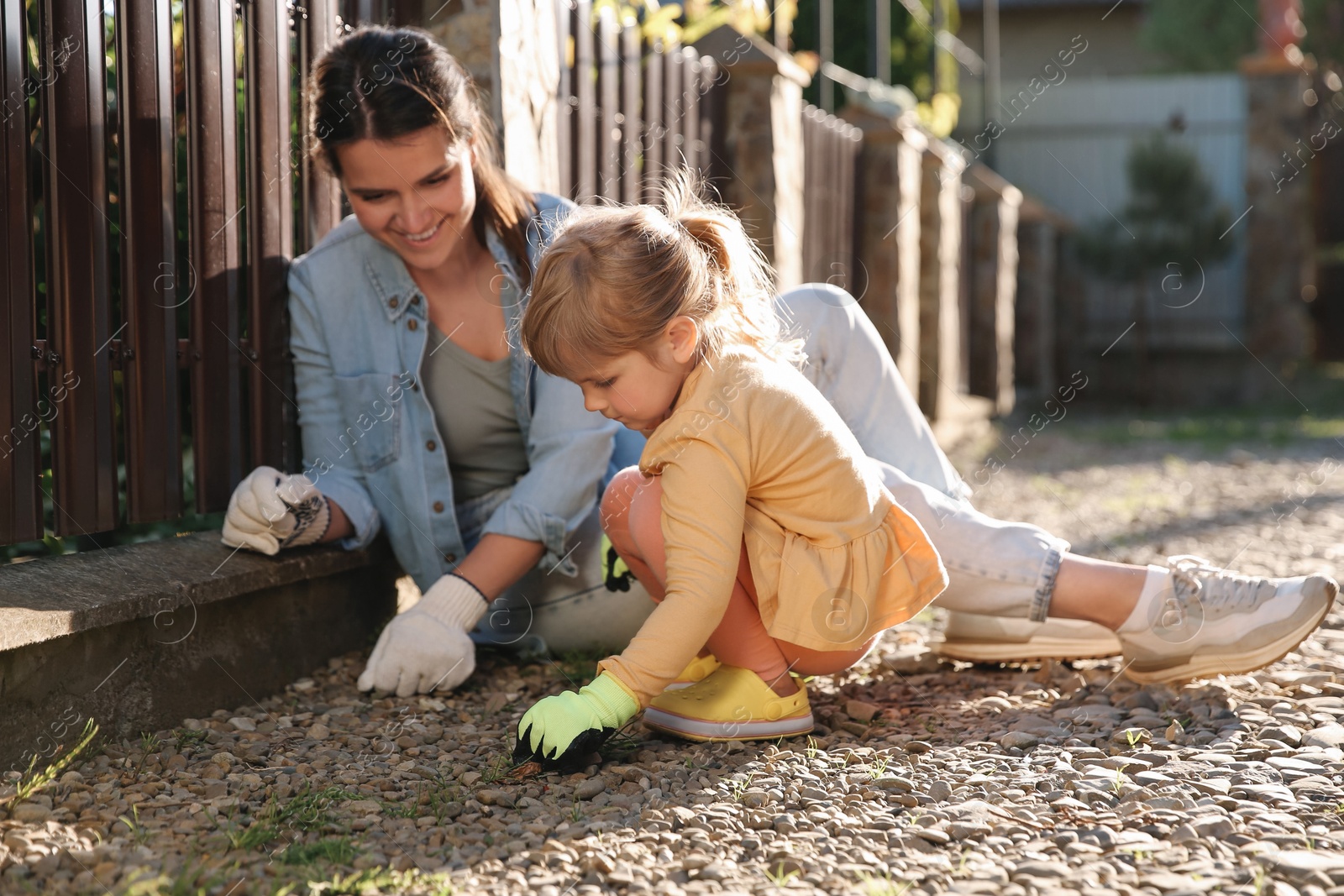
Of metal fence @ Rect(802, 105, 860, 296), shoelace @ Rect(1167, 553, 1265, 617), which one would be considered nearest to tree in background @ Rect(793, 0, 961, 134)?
metal fence @ Rect(802, 105, 860, 296)

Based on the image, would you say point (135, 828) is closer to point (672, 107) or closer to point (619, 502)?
point (619, 502)

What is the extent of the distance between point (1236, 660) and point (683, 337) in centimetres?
121

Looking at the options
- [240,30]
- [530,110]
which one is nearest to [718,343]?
[240,30]

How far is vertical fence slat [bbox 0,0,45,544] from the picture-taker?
6.33 ft

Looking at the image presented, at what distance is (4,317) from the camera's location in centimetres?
194

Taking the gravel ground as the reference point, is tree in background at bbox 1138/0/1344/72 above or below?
above

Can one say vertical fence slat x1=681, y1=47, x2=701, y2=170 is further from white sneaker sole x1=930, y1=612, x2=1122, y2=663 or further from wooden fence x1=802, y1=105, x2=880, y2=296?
white sneaker sole x1=930, y1=612, x2=1122, y2=663

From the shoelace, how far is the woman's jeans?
0.22 meters

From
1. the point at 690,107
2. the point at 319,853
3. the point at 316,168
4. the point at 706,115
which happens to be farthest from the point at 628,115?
the point at 319,853

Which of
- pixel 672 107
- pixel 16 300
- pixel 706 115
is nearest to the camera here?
pixel 16 300

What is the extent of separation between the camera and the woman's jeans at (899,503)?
Answer: 227 centimetres

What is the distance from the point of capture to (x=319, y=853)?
1556mm

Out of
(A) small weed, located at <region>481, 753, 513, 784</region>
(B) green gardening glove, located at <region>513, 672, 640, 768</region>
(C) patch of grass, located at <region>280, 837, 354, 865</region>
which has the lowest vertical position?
(A) small weed, located at <region>481, 753, 513, 784</region>

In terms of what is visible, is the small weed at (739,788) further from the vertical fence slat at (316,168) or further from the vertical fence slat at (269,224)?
the vertical fence slat at (316,168)
